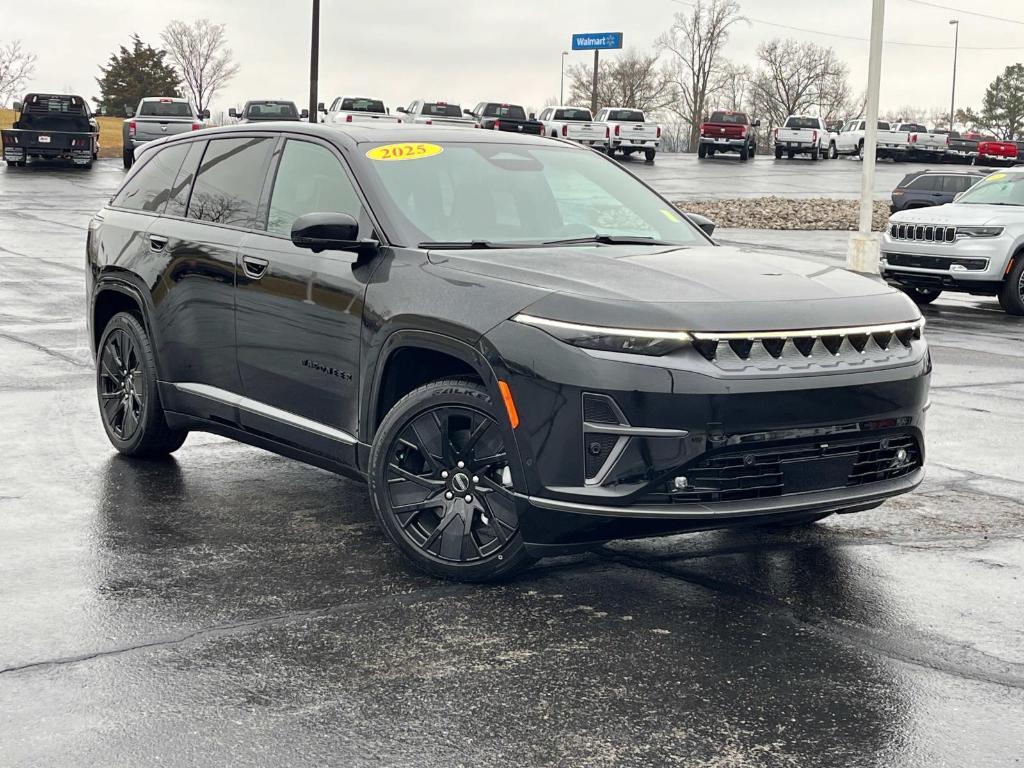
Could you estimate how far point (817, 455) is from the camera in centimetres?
488

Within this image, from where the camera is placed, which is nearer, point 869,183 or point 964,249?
point 964,249

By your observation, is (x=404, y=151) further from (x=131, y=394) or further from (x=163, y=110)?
(x=163, y=110)

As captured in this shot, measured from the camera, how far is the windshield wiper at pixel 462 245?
5.60 meters

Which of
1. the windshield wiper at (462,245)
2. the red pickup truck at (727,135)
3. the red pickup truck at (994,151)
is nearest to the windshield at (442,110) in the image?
the red pickup truck at (727,135)

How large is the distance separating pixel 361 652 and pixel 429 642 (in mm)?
241

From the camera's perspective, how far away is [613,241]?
19.6 feet

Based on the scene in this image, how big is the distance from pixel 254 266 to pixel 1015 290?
41.3ft

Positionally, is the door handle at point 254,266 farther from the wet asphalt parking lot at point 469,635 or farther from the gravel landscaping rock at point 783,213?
the gravel landscaping rock at point 783,213

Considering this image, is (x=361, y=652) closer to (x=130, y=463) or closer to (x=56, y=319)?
(x=130, y=463)

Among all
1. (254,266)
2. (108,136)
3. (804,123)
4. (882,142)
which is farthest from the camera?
(108,136)

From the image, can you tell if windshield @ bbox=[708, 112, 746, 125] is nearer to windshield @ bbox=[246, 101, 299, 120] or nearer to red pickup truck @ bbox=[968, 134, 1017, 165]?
red pickup truck @ bbox=[968, 134, 1017, 165]

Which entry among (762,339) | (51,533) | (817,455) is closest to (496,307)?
(762,339)

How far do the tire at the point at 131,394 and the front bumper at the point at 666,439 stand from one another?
281 cm

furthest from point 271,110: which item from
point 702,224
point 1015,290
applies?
point 702,224
